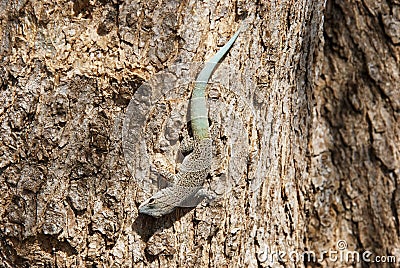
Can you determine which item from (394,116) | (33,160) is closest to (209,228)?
Result: (33,160)

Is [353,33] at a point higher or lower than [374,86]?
higher

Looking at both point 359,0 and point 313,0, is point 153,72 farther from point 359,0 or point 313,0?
point 359,0

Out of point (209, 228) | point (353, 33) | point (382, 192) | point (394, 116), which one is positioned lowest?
point (209, 228)

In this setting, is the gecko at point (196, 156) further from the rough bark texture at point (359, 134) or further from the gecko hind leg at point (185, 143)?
the rough bark texture at point (359, 134)
